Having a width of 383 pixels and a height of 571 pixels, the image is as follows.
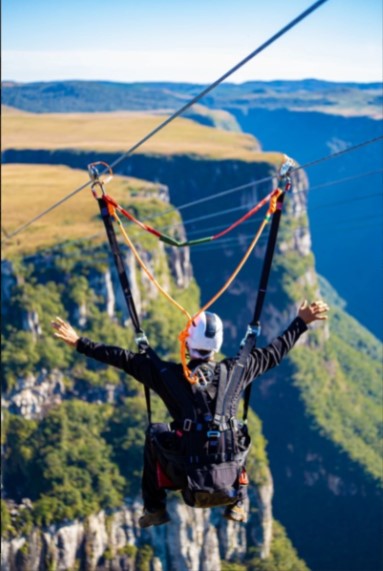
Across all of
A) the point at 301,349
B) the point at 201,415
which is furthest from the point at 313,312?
the point at 301,349

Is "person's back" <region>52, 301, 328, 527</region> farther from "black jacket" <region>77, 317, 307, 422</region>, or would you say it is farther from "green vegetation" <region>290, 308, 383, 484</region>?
"green vegetation" <region>290, 308, 383, 484</region>

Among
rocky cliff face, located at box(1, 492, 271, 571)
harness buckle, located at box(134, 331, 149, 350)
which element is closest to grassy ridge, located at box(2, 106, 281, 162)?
rocky cliff face, located at box(1, 492, 271, 571)

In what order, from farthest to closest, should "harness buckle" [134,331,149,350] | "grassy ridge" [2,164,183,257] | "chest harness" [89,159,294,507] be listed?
1. "grassy ridge" [2,164,183,257]
2. "harness buckle" [134,331,149,350]
3. "chest harness" [89,159,294,507]

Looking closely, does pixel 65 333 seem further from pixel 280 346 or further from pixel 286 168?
pixel 286 168

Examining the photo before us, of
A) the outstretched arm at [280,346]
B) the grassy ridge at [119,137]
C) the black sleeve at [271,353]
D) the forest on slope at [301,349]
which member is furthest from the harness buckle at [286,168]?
the grassy ridge at [119,137]

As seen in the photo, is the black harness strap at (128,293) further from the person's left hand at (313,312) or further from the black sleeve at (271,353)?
the person's left hand at (313,312)

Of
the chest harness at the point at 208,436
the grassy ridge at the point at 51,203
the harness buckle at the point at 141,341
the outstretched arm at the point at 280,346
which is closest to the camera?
the chest harness at the point at 208,436

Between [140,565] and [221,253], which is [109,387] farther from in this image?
[221,253]
